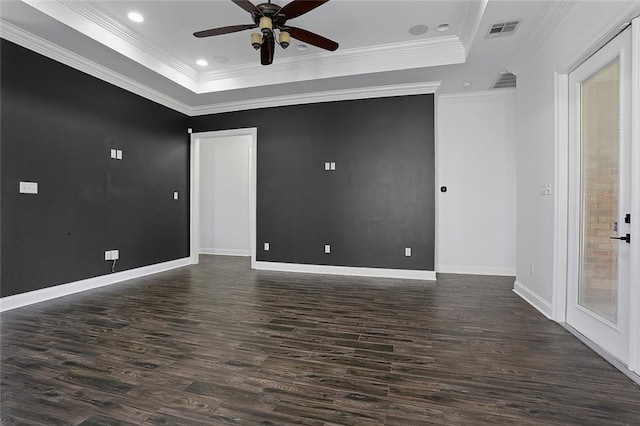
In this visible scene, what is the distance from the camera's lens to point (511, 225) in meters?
5.16

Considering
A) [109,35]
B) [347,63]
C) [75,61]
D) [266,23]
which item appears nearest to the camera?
[266,23]

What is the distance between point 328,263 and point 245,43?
3620mm

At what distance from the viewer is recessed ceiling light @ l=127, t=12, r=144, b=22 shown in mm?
3544

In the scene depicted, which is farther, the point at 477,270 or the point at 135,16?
the point at 477,270

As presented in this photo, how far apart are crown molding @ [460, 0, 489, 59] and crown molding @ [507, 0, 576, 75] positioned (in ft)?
1.93

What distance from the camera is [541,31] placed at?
3.23 m

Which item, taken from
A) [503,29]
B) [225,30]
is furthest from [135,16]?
[503,29]

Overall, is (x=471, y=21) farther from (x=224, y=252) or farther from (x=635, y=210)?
(x=224, y=252)

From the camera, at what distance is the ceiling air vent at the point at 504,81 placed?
4.47 meters

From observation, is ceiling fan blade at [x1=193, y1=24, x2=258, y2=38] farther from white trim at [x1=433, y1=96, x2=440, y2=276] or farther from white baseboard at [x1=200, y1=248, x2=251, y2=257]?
white baseboard at [x1=200, y1=248, x2=251, y2=257]

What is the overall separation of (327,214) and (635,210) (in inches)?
152

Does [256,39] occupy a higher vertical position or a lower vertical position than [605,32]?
higher

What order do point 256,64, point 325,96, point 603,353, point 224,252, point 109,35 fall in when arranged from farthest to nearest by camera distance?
1. point 224,252
2. point 325,96
3. point 256,64
4. point 109,35
5. point 603,353

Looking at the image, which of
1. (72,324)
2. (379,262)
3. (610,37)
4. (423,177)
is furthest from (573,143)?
(72,324)
